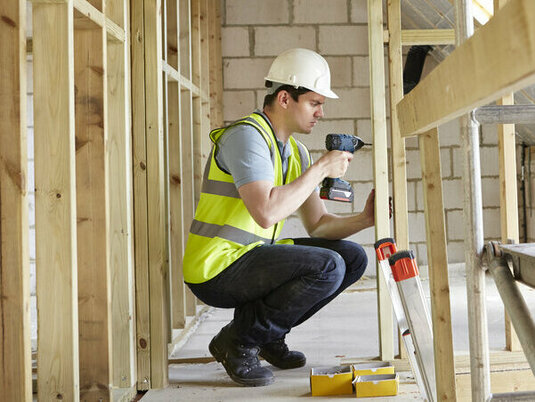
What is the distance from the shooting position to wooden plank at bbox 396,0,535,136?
0.58 meters

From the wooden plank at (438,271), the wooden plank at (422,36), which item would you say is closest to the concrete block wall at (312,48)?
the wooden plank at (422,36)

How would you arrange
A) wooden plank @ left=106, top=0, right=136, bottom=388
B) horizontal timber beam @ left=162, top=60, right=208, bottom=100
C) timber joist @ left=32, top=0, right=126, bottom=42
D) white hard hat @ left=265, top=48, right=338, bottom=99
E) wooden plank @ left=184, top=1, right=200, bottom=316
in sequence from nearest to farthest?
timber joist @ left=32, top=0, right=126, bottom=42 < wooden plank @ left=106, top=0, right=136, bottom=388 < white hard hat @ left=265, top=48, right=338, bottom=99 < horizontal timber beam @ left=162, top=60, right=208, bottom=100 < wooden plank @ left=184, top=1, right=200, bottom=316

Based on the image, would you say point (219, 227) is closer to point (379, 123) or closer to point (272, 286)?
point (272, 286)

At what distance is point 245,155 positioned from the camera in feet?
8.18

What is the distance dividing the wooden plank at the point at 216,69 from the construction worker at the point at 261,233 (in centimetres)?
247

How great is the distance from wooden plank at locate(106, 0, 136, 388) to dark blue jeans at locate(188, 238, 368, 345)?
31 cm

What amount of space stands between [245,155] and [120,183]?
17.7 inches

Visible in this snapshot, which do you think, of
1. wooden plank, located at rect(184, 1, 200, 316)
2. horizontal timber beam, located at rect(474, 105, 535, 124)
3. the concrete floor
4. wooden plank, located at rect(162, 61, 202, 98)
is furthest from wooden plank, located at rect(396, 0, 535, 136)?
wooden plank, located at rect(184, 1, 200, 316)

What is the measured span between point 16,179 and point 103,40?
81cm

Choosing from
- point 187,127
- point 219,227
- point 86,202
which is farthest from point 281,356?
point 187,127

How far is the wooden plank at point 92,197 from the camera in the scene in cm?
223

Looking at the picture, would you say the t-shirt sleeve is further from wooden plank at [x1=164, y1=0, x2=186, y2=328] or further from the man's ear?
wooden plank at [x1=164, y1=0, x2=186, y2=328]

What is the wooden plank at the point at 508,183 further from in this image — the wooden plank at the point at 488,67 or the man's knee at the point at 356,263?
the wooden plank at the point at 488,67

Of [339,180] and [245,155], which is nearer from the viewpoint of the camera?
[245,155]
